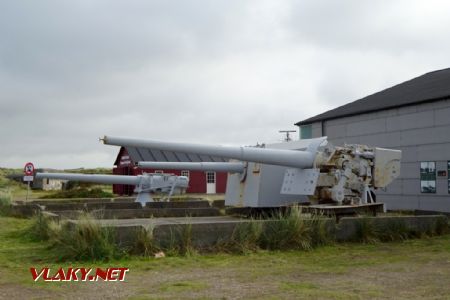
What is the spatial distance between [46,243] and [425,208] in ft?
34.6

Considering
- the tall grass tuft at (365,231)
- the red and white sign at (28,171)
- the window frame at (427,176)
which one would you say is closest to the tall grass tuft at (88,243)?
the tall grass tuft at (365,231)

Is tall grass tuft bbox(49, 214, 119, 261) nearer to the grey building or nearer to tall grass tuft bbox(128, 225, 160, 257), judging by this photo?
tall grass tuft bbox(128, 225, 160, 257)

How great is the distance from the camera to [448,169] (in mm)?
14906

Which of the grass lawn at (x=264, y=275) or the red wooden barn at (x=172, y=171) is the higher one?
the red wooden barn at (x=172, y=171)

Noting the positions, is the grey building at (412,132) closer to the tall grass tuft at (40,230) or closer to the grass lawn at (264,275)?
the grass lawn at (264,275)

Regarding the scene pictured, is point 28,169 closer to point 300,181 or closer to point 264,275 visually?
point 300,181

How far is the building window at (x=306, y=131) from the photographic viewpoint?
68.7ft

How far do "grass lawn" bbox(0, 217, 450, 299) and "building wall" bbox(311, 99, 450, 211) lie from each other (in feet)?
18.2

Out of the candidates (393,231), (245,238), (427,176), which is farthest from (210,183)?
(245,238)

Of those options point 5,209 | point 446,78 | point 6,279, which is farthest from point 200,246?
point 446,78

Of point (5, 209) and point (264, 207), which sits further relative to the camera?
point (5, 209)

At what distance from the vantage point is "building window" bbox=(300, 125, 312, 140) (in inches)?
824

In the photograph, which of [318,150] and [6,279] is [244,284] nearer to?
[6,279]

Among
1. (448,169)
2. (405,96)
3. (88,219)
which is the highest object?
(405,96)
